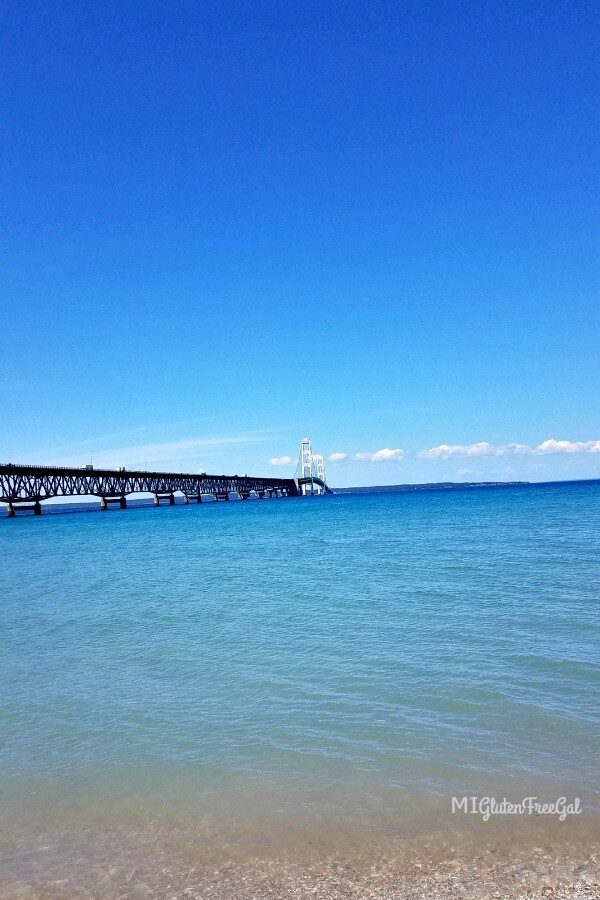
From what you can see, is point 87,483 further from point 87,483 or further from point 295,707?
point 295,707

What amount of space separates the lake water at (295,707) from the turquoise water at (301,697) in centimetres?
4

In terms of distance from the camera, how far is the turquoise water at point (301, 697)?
6.58 m

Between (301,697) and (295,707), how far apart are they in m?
0.43

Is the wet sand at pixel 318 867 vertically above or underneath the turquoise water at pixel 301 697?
above

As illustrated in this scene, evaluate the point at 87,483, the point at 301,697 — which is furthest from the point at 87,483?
the point at 301,697

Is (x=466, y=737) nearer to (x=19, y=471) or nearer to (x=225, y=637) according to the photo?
(x=225, y=637)

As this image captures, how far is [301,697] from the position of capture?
30.9 feet

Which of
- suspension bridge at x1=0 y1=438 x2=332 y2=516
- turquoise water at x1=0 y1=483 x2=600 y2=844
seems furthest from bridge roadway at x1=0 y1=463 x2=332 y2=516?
turquoise water at x1=0 y1=483 x2=600 y2=844

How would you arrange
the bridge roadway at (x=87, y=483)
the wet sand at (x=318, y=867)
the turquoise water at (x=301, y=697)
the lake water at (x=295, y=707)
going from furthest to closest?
1. the bridge roadway at (x=87, y=483)
2. the turquoise water at (x=301, y=697)
3. the lake water at (x=295, y=707)
4. the wet sand at (x=318, y=867)

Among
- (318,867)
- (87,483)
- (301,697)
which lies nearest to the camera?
(318,867)

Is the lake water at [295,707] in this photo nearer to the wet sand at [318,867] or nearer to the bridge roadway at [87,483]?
the wet sand at [318,867]

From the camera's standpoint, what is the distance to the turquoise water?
658 cm

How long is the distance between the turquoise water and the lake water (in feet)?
0.12

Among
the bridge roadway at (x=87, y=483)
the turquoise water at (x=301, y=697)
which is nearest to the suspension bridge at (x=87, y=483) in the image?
the bridge roadway at (x=87, y=483)
